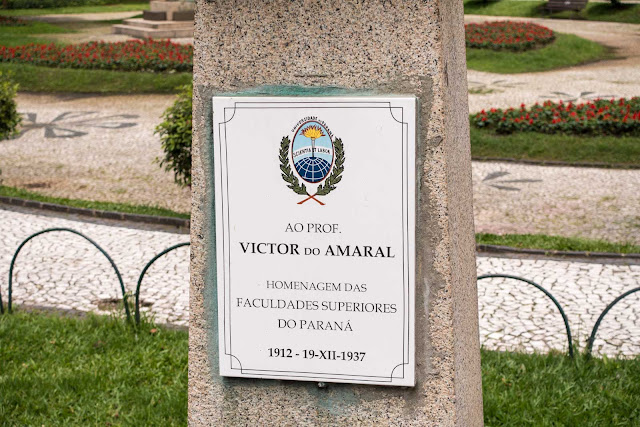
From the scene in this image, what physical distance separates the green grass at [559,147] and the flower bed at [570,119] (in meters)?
0.18

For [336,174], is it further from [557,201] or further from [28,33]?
[28,33]

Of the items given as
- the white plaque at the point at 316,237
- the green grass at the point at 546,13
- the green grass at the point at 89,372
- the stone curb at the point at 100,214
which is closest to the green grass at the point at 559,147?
the stone curb at the point at 100,214

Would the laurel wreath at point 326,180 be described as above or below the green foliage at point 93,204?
above

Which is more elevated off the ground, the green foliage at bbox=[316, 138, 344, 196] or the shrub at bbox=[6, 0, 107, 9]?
the shrub at bbox=[6, 0, 107, 9]

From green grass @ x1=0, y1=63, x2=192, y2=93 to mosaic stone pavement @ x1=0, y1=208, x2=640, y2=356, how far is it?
953 cm

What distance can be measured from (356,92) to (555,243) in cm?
581

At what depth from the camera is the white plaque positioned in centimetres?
245

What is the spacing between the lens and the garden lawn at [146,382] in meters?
4.22

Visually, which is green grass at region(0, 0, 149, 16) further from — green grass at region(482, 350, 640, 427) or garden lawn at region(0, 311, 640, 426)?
green grass at region(482, 350, 640, 427)

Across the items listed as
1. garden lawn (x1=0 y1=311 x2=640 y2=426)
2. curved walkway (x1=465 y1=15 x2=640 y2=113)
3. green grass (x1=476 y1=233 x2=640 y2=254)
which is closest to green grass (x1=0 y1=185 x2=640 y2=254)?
green grass (x1=476 y1=233 x2=640 y2=254)

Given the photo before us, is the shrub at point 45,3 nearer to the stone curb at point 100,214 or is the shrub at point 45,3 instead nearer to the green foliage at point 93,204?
the green foliage at point 93,204

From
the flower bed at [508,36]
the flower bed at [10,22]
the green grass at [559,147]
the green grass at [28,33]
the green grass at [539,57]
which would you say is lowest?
the green grass at [559,147]

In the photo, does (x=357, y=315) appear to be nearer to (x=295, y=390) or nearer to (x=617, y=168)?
(x=295, y=390)

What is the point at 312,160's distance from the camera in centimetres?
249
